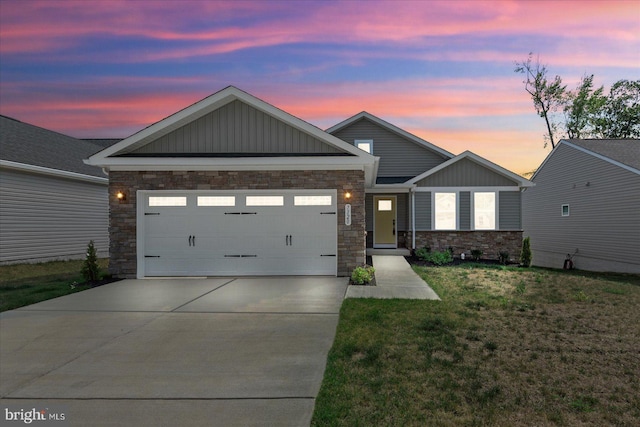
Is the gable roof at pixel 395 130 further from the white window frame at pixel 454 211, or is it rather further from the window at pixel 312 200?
the window at pixel 312 200

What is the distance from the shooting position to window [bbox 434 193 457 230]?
56.1ft

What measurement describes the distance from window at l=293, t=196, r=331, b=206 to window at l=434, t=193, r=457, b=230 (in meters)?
7.64

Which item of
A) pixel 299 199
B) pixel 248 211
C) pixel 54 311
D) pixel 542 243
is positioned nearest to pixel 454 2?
pixel 299 199

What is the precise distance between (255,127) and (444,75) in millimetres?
11569

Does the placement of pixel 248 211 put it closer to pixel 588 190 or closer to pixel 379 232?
pixel 379 232

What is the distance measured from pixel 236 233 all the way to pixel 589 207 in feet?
55.6

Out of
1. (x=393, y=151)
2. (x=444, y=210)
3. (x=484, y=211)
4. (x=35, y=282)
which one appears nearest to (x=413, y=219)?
(x=444, y=210)

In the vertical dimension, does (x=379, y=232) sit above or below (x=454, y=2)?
below

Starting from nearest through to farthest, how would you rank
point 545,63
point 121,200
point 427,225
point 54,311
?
point 54,311 < point 121,200 < point 427,225 < point 545,63

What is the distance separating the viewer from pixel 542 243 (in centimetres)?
2267

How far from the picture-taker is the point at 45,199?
1641cm

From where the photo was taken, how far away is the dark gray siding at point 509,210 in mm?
16938

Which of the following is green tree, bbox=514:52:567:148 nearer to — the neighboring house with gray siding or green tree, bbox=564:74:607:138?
green tree, bbox=564:74:607:138

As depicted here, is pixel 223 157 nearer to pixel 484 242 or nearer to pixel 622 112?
pixel 484 242
